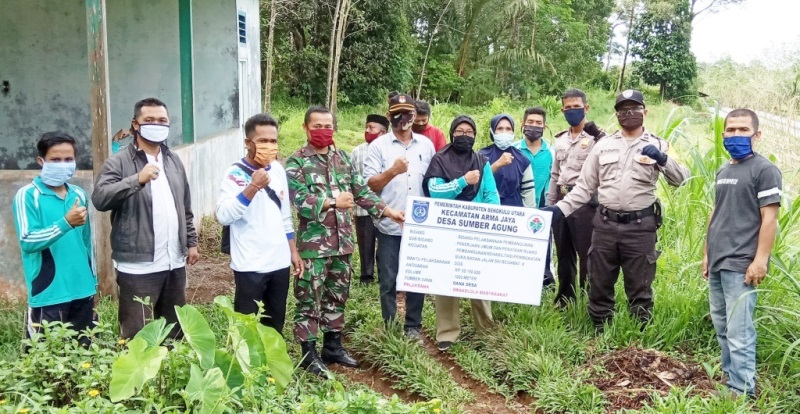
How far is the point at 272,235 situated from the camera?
166 inches

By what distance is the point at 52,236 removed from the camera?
374 cm

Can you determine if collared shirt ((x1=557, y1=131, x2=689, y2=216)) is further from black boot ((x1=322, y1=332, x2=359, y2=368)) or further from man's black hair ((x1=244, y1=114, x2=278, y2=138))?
man's black hair ((x1=244, y1=114, x2=278, y2=138))

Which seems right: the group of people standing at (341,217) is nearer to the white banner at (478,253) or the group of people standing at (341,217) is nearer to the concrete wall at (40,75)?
the white banner at (478,253)

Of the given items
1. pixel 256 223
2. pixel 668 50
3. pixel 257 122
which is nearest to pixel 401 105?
pixel 257 122

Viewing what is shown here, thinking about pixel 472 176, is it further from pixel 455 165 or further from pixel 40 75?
pixel 40 75

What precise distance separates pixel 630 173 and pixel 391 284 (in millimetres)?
1871

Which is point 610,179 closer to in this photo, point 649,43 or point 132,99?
point 132,99

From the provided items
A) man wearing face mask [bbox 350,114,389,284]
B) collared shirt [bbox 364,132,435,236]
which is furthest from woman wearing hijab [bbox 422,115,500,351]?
man wearing face mask [bbox 350,114,389,284]

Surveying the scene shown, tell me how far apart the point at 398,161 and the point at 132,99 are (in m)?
5.65

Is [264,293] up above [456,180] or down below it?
below

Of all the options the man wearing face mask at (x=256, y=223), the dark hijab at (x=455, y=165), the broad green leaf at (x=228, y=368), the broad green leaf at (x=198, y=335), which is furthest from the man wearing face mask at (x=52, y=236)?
the dark hijab at (x=455, y=165)

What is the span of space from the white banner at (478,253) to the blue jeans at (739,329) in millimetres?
1213

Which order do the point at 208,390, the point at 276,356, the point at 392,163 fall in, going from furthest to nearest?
the point at 392,163
the point at 276,356
the point at 208,390

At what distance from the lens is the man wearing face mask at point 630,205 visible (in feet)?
15.4
